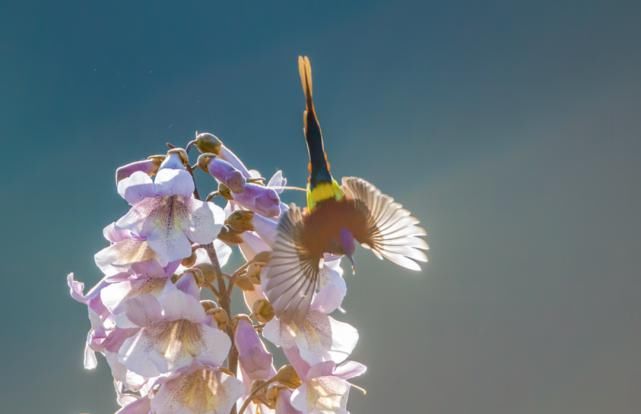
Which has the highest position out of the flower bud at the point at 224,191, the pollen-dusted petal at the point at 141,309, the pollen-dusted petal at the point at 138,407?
the flower bud at the point at 224,191

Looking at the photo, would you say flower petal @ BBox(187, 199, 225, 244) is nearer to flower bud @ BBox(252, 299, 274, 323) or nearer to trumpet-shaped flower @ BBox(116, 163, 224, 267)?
trumpet-shaped flower @ BBox(116, 163, 224, 267)

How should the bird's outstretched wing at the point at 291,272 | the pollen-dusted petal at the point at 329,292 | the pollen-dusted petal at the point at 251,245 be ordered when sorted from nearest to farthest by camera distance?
the bird's outstretched wing at the point at 291,272 < the pollen-dusted petal at the point at 329,292 < the pollen-dusted petal at the point at 251,245

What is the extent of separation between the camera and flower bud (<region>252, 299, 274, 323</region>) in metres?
1.57

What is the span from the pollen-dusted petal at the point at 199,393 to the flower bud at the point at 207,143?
0.44 meters

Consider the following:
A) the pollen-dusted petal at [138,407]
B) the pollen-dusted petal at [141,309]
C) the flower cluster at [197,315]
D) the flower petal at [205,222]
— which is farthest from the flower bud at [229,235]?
the pollen-dusted petal at [138,407]

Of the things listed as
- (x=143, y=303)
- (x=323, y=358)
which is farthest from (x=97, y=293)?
(x=323, y=358)

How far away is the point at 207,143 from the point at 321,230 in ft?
1.08

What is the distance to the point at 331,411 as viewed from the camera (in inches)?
58.6

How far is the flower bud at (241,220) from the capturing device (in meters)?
1.59

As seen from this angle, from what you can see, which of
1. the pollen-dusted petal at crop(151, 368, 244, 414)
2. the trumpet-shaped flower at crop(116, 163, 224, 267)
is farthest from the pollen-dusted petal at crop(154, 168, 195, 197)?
the pollen-dusted petal at crop(151, 368, 244, 414)

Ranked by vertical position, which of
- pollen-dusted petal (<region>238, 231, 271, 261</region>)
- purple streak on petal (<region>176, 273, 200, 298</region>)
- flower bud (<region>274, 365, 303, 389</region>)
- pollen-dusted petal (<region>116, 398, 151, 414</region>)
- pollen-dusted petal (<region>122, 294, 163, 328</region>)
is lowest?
pollen-dusted petal (<region>116, 398, 151, 414</region>)

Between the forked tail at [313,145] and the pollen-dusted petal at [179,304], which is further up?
the forked tail at [313,145]

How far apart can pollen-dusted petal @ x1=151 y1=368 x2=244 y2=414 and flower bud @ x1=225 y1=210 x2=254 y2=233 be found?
275 millimetres

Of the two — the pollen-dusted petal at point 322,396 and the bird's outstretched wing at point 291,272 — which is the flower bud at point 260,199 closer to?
the bird's outstretched wing at point 291,272
